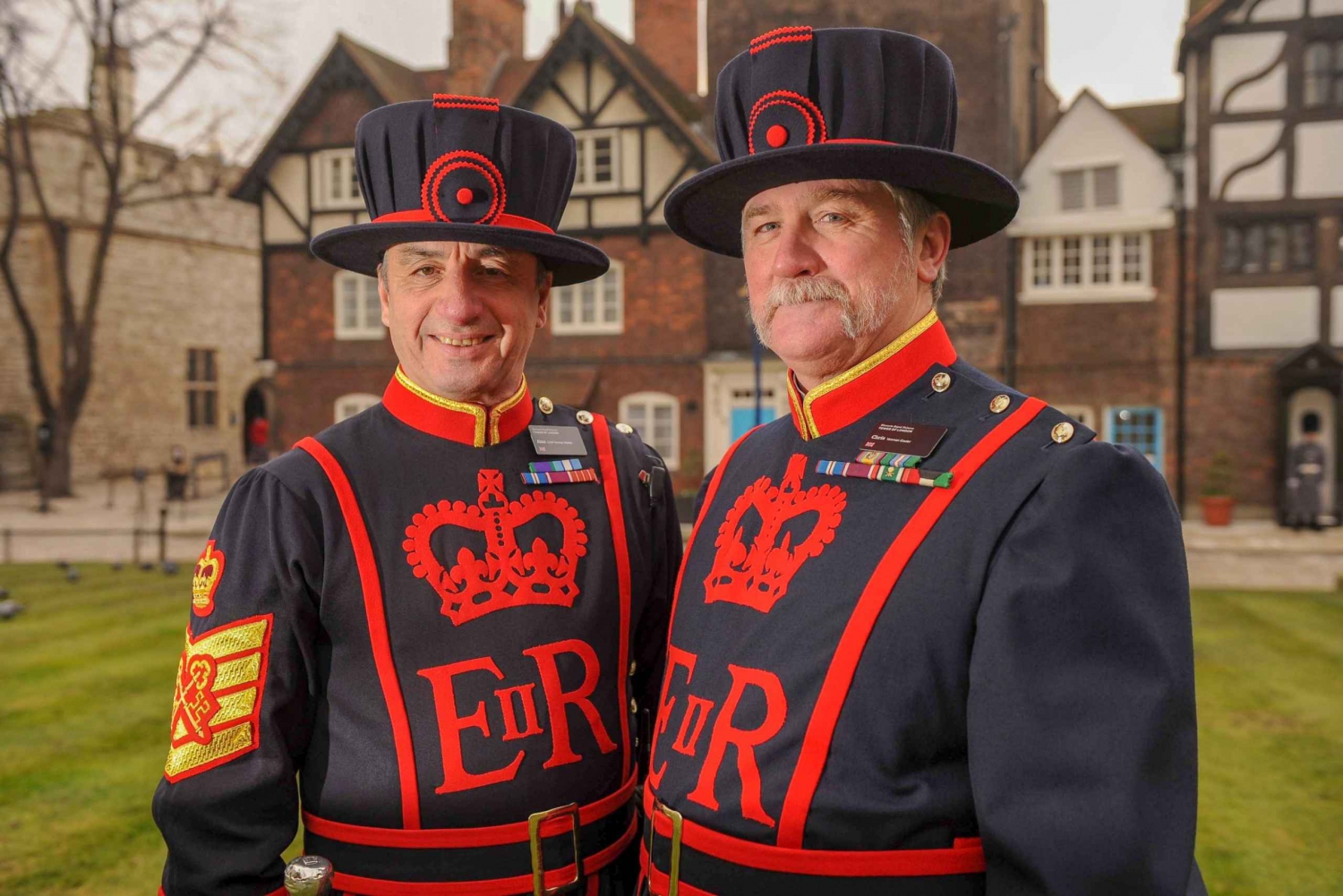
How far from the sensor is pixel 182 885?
233 cm

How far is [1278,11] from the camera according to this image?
61.5 feet

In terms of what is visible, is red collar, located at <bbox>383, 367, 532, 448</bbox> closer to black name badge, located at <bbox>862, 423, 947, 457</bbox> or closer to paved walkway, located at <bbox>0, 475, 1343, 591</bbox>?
black name badge, located at <bbox>862, 423, 947, 457</bbox>

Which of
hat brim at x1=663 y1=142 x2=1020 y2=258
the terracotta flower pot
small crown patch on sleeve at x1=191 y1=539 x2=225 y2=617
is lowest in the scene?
the terracotta flower pot

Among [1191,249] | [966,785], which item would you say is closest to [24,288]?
[1191,249]

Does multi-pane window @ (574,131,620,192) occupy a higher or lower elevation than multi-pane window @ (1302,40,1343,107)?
lower

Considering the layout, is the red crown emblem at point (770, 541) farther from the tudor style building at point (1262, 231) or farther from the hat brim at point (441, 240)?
the tudor style building at point (1262, 231)

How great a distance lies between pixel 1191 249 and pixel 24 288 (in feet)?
88.9

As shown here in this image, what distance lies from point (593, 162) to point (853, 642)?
19.7 meters

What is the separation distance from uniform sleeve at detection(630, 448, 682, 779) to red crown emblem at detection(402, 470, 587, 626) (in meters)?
0.34

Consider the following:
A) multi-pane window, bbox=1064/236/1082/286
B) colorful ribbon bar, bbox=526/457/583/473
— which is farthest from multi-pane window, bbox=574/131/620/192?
colorful ribbon bar, bbox=526/457/583/473

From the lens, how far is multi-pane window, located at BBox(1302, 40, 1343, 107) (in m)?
18.5

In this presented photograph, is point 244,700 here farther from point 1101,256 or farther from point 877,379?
point 1101,256

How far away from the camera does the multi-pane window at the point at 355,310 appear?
21.9 m

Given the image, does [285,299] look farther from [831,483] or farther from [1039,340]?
[831,483]
